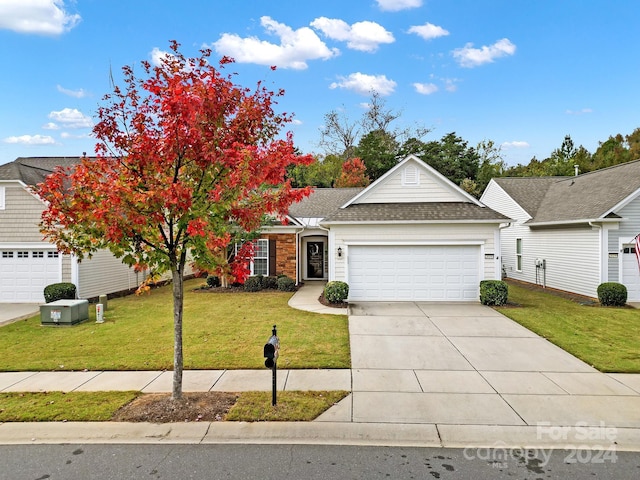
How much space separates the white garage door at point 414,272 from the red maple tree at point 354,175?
82.0 ft

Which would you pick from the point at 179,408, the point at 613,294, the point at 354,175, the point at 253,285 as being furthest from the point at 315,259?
the point at 354,175

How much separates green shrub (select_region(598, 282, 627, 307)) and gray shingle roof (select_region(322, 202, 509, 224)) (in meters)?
4.25

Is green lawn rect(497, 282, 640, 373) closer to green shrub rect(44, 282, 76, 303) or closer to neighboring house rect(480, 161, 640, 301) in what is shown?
neighboring house rect(480, 161, 640, 301)

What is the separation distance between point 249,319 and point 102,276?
805 cm

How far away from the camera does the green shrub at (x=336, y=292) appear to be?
1263 cm

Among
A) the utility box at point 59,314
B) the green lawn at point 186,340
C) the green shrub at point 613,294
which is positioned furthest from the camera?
the green shrub at point 613,294

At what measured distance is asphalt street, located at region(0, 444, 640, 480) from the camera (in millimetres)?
3727

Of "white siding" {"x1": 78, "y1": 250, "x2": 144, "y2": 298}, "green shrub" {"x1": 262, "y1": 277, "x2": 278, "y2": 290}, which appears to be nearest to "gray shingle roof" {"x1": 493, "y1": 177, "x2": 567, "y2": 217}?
"green shrub" {"x1": 262, "y1": 277, "x2": 278, "y2": 290}

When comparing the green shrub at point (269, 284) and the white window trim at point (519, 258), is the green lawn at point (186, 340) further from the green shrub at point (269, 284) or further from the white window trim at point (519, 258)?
the white window trim at point (519, 258)

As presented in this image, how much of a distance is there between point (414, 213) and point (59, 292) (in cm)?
1330

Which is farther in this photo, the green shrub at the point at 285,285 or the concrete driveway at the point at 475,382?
the green shrub at the point at 285,285

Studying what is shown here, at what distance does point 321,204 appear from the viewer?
21453mm

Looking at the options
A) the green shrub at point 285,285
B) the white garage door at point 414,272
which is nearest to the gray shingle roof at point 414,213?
the white garage door at point 414,272

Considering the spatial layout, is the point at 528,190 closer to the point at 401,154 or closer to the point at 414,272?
the point at 414,272
